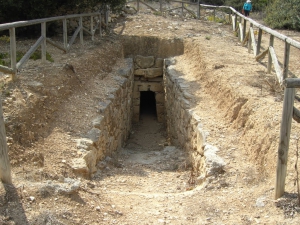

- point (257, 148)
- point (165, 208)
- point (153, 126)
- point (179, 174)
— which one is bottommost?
point (153, 126)

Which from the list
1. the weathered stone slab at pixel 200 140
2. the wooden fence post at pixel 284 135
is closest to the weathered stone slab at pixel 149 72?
the weathered stone slab at pixel 200 140

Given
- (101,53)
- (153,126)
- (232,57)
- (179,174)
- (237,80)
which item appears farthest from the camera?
(153,126)

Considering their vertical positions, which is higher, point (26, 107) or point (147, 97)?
point (26, 107)

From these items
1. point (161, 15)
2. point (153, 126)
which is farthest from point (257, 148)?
point (161, 15)

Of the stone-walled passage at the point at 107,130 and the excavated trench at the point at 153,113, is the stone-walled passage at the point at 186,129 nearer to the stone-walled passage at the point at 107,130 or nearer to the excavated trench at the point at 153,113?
the excavated trench at the point at 153,113

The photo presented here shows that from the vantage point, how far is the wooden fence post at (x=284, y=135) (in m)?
4.27

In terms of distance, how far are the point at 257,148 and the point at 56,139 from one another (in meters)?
3.44

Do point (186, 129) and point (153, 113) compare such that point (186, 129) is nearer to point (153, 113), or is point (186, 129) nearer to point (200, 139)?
point (200, 139)

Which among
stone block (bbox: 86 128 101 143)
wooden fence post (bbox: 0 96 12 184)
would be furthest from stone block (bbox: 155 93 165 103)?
wooden fence post (bbox: 0 96 12 184)

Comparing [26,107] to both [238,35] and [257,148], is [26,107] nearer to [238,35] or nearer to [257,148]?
[257,148]

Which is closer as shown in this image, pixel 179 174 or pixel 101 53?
pixel 179 174

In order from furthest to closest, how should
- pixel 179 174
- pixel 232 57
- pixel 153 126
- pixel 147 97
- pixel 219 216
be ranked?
pixel 147 97
pixel 153 126
pixel 232 57
pixel 179 174
pixel 219 216

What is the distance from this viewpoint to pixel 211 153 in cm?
652

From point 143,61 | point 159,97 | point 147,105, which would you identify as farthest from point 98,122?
point 147,105
